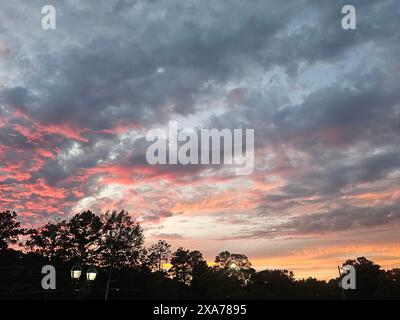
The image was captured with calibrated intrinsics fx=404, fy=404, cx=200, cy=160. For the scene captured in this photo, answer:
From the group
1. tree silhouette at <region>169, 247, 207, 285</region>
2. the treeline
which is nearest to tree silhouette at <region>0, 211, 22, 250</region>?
the treeline

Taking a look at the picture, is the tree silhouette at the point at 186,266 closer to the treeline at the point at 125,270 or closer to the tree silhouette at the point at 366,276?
the treeline at the point at 125,270

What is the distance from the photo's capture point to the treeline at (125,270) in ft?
207

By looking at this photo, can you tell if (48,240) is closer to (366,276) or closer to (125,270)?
(125,270)

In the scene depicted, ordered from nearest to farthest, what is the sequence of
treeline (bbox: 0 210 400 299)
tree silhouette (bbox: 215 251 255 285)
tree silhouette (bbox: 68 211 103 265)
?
treeline (bbox: 0 210 400 299)
tree silhouette (bbox: 68 211 103 265)
tree silhouette (bbox: 215 251 255 285)

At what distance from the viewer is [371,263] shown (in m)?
106

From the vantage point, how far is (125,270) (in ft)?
238

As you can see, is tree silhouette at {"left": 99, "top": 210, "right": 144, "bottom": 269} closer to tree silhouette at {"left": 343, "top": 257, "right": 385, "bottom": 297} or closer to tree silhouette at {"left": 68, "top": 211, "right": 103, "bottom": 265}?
tree silhouette at {"left": 68, "top": 211, "right": 103, "bottom": 265}

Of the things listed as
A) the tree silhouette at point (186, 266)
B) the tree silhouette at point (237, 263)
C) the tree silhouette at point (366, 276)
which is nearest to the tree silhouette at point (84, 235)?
the tree silhouette at point (186, 266)

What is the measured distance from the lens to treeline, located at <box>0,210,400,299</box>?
207 ft

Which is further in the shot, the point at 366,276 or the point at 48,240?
the point at 366,276

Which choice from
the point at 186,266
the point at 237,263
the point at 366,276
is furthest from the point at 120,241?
the point at 366,276
